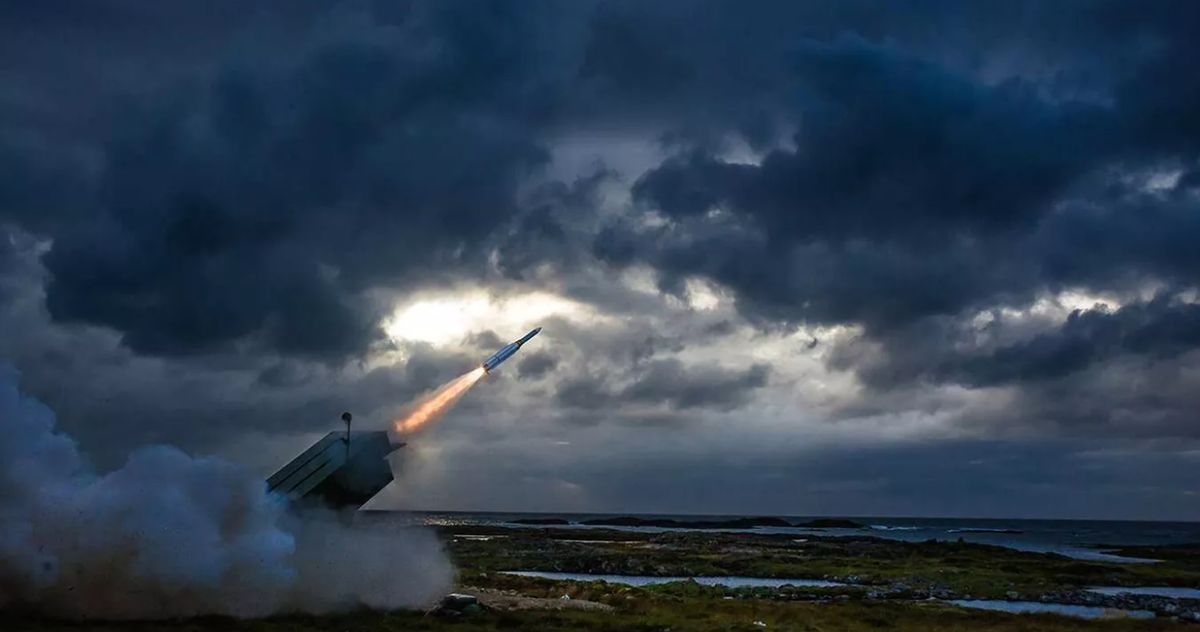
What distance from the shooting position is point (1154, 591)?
219ft

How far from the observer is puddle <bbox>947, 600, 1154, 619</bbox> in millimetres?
47781

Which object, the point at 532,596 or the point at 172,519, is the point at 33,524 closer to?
the point at 172,519

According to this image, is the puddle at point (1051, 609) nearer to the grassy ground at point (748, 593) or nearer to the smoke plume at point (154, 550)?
the grassy ground at point (748, 593)

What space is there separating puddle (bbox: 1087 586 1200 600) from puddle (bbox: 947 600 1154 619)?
1008 centimetres

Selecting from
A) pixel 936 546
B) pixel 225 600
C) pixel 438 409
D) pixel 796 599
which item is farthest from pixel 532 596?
pixel 936 546

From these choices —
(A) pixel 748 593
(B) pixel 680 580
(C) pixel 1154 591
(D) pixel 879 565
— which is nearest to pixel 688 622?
(A) pixel 748 593

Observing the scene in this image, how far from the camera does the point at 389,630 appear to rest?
3316cm

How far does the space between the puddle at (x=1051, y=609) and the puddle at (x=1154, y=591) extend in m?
10.1

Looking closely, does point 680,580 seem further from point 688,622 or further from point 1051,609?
point 688,622

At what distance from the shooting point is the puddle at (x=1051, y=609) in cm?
4778

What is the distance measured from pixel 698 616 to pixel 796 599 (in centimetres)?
1666

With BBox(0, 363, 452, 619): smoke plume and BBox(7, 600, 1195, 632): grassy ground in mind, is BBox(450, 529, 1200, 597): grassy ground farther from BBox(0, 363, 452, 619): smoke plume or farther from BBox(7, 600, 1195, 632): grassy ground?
BBox(0, 363, 452, 619): smoke plume

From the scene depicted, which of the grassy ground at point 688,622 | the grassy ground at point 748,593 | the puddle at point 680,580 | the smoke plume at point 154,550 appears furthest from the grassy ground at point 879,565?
the smoke plume at point 154,550

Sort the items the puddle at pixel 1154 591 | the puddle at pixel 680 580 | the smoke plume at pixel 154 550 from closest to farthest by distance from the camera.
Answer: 1. the smoke plume at pixel 154 550
2. the puddle at pixel 1154 591
3. the puddle at pixel 680 580
